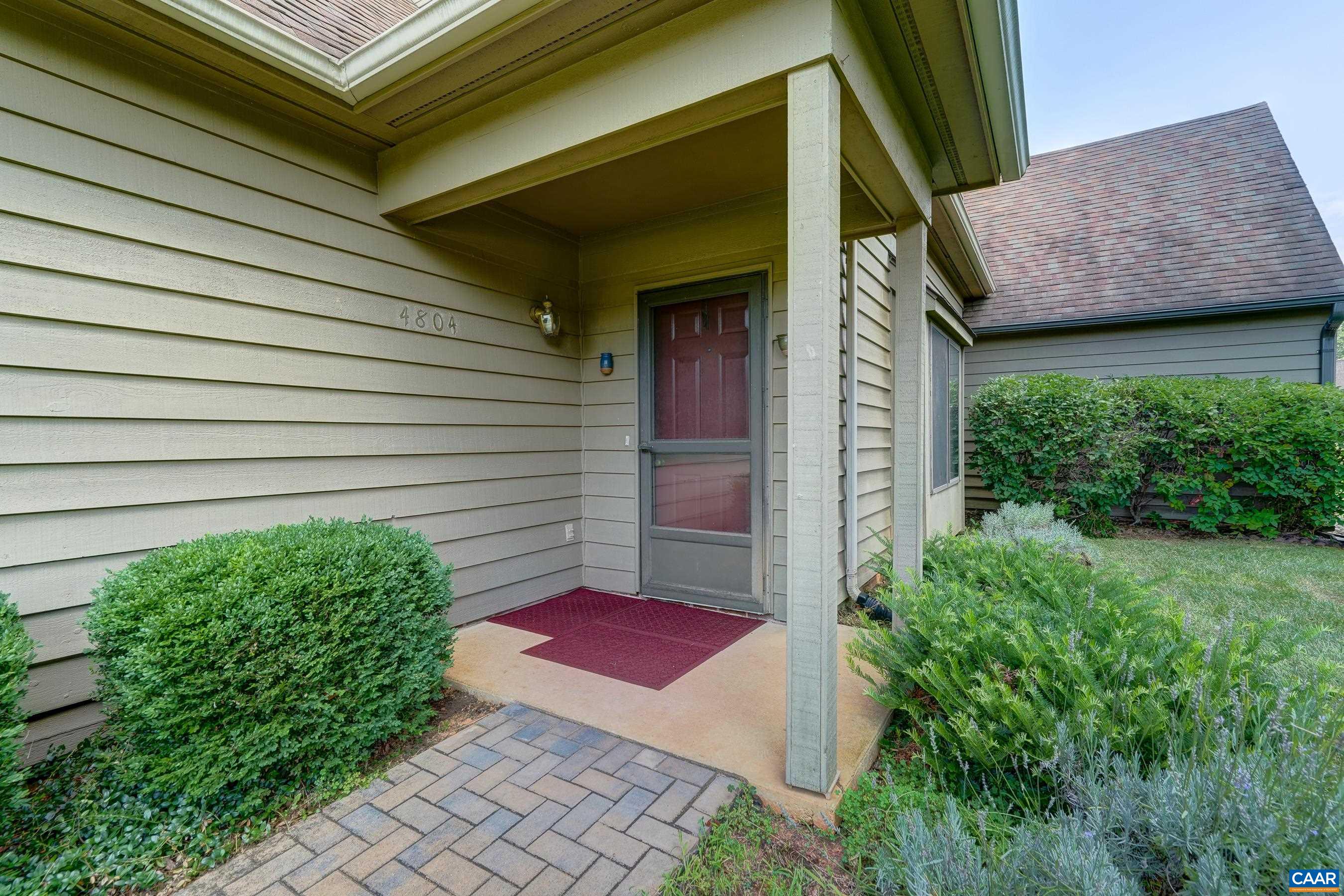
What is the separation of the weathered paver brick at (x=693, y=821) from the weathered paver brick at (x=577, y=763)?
406 millimetres

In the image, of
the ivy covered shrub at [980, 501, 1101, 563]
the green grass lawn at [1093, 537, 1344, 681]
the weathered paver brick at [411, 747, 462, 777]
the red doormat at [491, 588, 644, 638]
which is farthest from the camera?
the ivy covered shrub at [980, 501, 1101, 563]

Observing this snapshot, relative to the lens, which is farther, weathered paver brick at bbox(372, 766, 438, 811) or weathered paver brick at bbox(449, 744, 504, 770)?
weathered paver brick at bbox(449, 744, 504, 770)

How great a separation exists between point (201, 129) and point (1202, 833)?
150 inches

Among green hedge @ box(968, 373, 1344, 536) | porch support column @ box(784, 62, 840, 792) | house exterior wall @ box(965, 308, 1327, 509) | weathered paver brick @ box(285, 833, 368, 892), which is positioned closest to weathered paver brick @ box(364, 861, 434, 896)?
weathered paver brick @ box(285, 833, 368, 892)

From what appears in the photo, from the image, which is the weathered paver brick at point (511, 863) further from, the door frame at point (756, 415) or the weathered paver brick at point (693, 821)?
the door frame at point (756, 415)

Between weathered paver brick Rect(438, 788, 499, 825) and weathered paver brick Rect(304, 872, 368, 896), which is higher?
weathered paver brick Rect(438, 788, 499, 825)

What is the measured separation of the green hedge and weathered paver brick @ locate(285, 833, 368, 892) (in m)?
6.93

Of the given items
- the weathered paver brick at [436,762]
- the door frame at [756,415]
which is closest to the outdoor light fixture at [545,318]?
the door frame at [756,415]

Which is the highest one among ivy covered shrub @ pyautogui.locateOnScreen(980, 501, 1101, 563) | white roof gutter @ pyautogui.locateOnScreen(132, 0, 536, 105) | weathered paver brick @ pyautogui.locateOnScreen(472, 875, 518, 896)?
white roof gutter @ pyautogui.locateOnScreen(132, 0, 536, 105)

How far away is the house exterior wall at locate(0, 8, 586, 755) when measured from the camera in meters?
1.93

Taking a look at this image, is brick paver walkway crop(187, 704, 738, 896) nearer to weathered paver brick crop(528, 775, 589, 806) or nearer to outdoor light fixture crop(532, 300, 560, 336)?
weathered paver brick crop(528, 775, 589, 806)

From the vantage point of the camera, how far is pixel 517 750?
2.10 m

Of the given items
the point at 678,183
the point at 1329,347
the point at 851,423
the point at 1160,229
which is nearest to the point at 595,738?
the point at 851,423

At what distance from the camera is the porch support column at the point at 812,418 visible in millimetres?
1746
